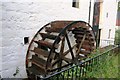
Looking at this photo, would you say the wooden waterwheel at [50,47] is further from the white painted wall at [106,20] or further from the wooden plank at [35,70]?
the white painted wall at [106,20]

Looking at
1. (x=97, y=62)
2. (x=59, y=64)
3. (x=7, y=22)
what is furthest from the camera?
(x=59, y=64)

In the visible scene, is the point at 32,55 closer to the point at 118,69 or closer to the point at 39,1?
the point at 39,1

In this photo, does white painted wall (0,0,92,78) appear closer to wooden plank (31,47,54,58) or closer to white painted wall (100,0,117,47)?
wooden plank (31,47,54,58)

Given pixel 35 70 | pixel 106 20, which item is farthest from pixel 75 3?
pixel 106 20

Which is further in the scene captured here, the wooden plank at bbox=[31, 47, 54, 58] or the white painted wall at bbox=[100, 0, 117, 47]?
the white painted wall at bbox=[100, 0, 117, 47]

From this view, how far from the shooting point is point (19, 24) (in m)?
4.74

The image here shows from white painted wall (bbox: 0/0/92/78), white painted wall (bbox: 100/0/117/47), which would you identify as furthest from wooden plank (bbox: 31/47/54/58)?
white painted wall (bbox: 100/0/117/47)

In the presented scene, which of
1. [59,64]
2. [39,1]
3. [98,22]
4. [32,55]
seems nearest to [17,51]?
[32,55]

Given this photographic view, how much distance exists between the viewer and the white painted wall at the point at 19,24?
14.6 ft

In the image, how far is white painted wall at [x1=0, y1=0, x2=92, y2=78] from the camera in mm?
4457

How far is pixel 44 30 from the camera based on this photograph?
17.3 feet

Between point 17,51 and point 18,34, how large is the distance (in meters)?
0.47

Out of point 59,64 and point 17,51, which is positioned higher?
point 17,51

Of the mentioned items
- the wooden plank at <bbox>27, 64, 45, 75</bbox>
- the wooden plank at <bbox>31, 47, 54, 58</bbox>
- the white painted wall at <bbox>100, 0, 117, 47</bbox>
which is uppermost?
the white painted wall at <bbox>100, 0, 117, 47</bbox>
